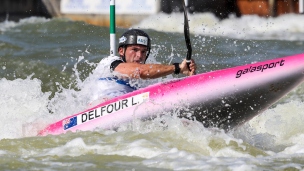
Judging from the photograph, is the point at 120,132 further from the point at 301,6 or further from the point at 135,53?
the point at 301,6

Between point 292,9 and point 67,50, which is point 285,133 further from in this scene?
point 292,9

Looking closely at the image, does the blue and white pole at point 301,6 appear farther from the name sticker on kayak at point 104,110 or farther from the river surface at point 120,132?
the name sticker on kayak at point 104,110

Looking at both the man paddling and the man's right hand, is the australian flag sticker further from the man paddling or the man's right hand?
the man's right hand

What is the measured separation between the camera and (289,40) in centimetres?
1761

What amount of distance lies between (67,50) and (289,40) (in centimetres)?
→ 653

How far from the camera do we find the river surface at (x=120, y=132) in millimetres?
5738

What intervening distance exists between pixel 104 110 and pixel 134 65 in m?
0.55

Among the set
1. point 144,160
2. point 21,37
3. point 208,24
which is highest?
point 208,24

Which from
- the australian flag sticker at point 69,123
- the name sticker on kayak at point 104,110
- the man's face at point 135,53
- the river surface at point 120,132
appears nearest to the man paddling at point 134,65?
the man's face at point 135,53

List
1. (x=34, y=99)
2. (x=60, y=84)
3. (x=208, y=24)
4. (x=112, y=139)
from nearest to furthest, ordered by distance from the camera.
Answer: (x=112, y=139), (x=34, y=99), (x=60, y=84), (x=208, y=24)

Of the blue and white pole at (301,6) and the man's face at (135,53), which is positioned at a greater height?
the blue and white pole at (301,6)

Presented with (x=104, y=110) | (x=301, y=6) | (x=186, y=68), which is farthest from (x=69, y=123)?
(x=301, y=6)

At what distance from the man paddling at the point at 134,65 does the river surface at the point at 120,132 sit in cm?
42

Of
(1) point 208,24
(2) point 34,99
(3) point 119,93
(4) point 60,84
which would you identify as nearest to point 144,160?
(3) point 119,93
